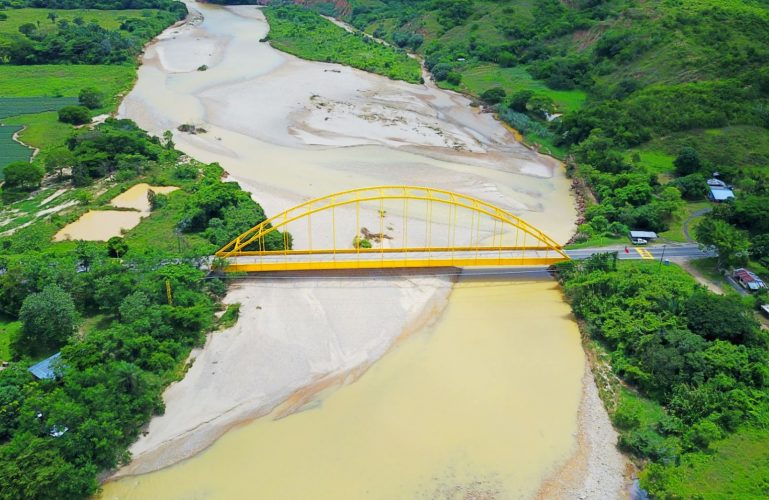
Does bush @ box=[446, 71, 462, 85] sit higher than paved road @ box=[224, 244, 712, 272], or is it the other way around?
bush @ box=[446, 71, 462, 85]

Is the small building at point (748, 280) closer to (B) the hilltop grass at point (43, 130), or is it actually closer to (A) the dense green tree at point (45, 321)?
(A) the dense green tree at point (45, 321)

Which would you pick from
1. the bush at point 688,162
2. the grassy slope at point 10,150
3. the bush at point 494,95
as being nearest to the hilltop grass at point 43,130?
the grassy slope at point 10,150

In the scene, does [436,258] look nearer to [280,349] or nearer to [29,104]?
[280,349]

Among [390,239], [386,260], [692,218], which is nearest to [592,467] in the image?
[386,260]

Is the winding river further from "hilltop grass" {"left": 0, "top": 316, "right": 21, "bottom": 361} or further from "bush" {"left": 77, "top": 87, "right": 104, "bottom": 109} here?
"bush" {"left": 77, "top": 87, "right": 104, "bottom": 109}

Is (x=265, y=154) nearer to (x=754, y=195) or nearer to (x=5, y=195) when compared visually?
(x=5, y=195)

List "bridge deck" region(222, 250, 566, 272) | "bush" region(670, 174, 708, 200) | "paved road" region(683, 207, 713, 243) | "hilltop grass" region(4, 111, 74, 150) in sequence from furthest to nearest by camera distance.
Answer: "hilltop grass" region(4, 111, 74, 150) < "bush" region(670, 174, 708, 200) < "paved road" region(683, 207, 713, 243) < "bridge deck" region(222, 250, 566, 272)

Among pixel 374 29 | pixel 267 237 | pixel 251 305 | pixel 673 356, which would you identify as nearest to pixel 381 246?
pixel 267 237

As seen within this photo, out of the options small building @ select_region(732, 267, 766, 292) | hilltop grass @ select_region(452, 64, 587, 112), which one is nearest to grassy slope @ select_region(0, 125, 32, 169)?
hilltop grass @ select_region(452, 64, 587, 112)
